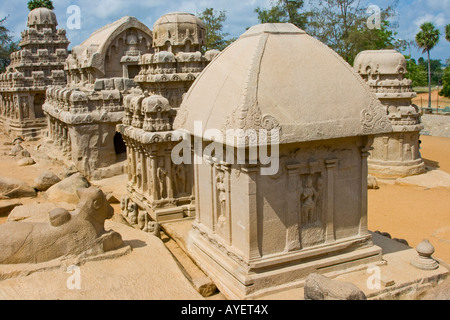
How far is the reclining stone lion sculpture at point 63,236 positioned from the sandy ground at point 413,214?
791cm

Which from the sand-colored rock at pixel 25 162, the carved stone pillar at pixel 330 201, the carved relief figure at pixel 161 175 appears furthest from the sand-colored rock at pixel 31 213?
the sand-colored rock at pixel 25 162

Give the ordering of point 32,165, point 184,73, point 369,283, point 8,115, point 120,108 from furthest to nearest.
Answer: point 8,115, point 32,165, point 120,108, point 184,73, point 369,283

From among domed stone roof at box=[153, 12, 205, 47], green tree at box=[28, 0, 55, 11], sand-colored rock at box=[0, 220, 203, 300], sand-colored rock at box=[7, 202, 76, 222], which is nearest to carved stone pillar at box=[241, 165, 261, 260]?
sand-colored rock at box=[0, 220, 203, 300]

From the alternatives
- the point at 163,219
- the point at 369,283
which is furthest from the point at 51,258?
the point at 369,283

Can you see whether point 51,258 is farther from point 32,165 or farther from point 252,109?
point 32,165

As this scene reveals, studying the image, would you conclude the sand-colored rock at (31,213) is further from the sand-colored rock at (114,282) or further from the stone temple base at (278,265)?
the stone temple base at (278,265)

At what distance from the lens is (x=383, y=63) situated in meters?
19.2

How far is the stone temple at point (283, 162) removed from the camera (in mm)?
6684

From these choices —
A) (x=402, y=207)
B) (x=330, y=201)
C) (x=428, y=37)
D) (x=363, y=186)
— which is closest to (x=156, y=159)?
(x=330, y=201)

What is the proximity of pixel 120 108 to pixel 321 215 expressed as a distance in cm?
1190

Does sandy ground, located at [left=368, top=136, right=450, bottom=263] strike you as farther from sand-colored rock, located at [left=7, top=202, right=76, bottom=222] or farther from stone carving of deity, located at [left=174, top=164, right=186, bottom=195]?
sand-colored rock, located at [left=7, top=202, right=76, bottom=222]

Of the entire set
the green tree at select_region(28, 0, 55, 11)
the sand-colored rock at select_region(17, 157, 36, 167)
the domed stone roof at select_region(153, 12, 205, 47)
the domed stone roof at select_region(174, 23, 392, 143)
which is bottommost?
the sand-colored rock at select_region(17, 157, 36, 167)

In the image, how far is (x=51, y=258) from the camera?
754 centimetres

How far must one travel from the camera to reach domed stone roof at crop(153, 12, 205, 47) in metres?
15.1
